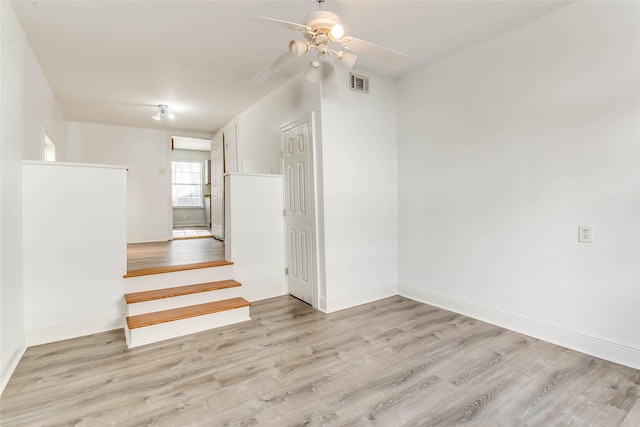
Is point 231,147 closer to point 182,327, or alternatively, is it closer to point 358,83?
point 358,83

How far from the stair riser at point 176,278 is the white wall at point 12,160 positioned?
31.7 inches

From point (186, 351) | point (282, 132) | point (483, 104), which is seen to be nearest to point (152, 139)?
point (282, 132)

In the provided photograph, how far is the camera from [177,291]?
3039mm

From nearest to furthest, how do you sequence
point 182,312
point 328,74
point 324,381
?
point 324,381 < point 328,74 < point 182,312

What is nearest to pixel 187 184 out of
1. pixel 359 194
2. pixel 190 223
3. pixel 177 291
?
pixel 190 223

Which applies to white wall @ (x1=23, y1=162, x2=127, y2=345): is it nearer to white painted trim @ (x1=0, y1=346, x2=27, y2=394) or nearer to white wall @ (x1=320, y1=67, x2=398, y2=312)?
white painted trim @ (x1=0, y1=346, x2=27, y2=394)

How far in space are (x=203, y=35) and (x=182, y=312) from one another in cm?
250

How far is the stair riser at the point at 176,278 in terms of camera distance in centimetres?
302

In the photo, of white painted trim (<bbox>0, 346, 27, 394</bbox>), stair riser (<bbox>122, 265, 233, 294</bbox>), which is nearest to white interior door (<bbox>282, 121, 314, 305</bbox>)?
stair riser (<bbox>122, 265, 233, 294</bbox>)

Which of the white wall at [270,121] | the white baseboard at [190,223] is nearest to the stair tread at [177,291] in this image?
the white wall at [270,121]

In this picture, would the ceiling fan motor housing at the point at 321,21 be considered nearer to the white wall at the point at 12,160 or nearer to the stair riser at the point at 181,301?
the white wall at the point at 12,160

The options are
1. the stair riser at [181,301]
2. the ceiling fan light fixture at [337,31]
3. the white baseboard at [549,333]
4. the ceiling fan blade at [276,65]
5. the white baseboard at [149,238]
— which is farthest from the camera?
the white baseboard at [149,238]

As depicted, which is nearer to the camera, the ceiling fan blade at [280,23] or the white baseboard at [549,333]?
the ceiling fan blade at [280,23]

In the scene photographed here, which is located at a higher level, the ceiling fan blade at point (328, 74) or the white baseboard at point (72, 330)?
the ceiling fan blade at point (328, 74)
